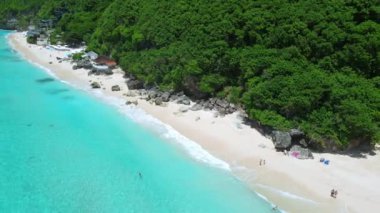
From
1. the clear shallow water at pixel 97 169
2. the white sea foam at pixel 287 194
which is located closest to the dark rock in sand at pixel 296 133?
the white sea foam at pixel 287 194

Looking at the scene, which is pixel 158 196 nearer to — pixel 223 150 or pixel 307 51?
pixel 223 150

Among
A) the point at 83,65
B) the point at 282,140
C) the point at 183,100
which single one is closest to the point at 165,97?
the point at 183,100

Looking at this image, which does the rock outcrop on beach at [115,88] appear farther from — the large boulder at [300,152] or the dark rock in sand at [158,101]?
the large boulder at [300,152]

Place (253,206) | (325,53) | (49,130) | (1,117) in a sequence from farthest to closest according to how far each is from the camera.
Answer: (1,117)
(49,130)
(325,53)
(253,206)

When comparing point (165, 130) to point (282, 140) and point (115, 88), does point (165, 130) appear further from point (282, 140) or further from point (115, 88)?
point (115, 88)

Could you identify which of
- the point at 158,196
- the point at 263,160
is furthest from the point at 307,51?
the point at 158,196
